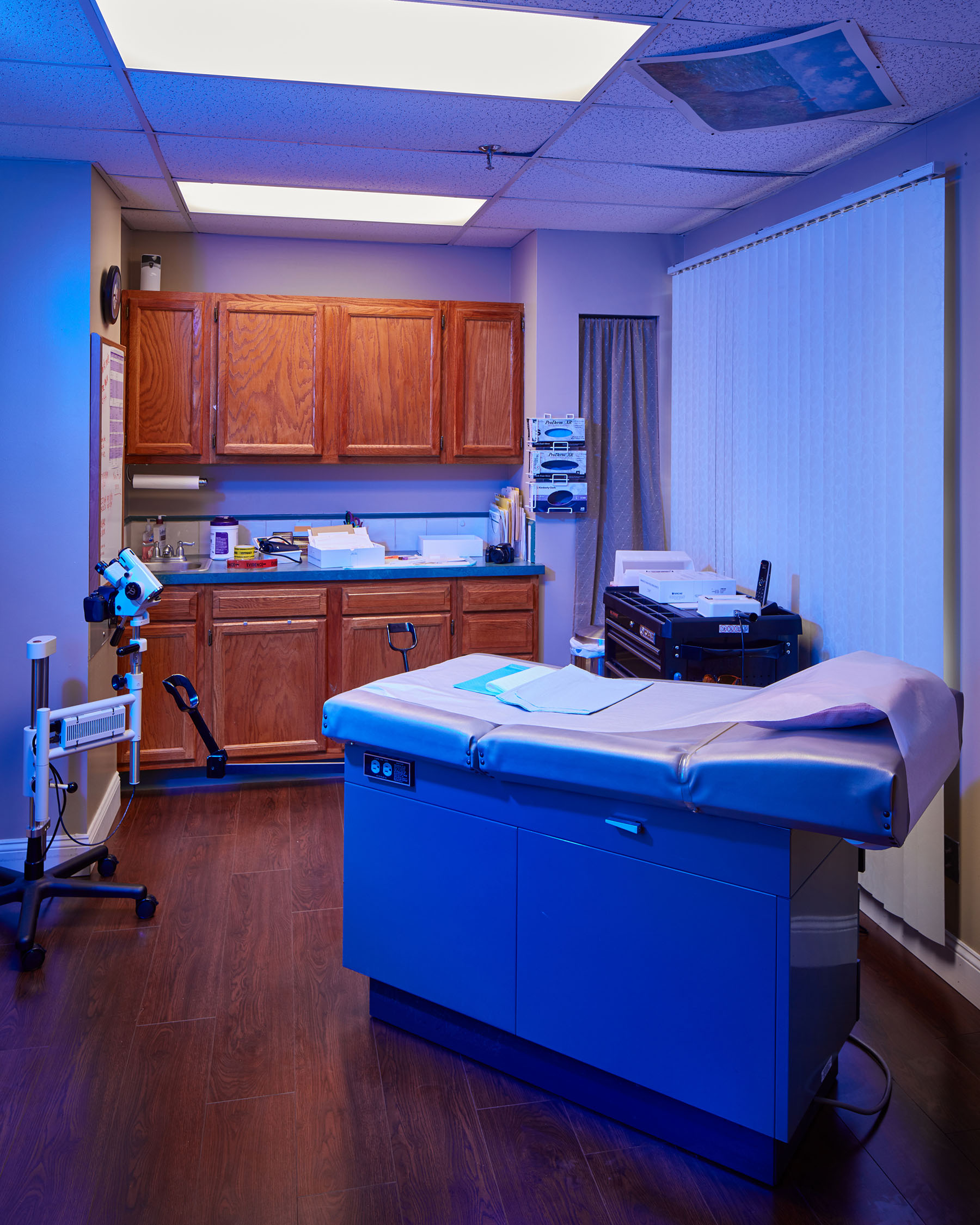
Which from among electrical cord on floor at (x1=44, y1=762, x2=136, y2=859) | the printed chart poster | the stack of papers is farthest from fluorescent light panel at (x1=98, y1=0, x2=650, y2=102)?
electrical cord on floor at (x1=44, y1=762, x2=136, y2=859)

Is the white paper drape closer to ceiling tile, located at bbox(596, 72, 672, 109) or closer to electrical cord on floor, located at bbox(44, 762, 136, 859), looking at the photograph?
ceiling tile, located at bbox(596, 72, 672, 109)

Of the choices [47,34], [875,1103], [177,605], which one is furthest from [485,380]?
[875,1103]

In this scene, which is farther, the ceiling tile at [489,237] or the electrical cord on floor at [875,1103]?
the ceiling tile at [489,237]

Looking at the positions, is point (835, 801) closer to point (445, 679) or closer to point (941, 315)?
point (445, 679)

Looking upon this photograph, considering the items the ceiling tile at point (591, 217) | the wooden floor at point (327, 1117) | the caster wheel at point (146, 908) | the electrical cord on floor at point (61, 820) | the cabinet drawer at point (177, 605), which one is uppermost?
the ceiling tile at point (591, 217)

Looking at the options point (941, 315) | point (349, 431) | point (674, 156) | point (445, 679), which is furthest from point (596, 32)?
point (349, 431)

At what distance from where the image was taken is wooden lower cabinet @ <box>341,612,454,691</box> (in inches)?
192

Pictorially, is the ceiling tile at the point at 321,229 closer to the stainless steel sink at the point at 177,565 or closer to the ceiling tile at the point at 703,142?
the ceiling tile at the point at 703,142

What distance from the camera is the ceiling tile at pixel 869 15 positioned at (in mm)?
2414

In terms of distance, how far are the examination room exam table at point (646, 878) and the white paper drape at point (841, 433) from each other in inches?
38.0

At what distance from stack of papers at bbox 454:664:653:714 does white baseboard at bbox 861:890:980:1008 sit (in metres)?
1.30

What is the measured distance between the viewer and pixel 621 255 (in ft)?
16.5

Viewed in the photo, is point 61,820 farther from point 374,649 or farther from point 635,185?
point 635,185

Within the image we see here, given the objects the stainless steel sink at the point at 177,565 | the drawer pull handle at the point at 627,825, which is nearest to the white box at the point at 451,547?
the stainless steel sink at the point at 177,565
